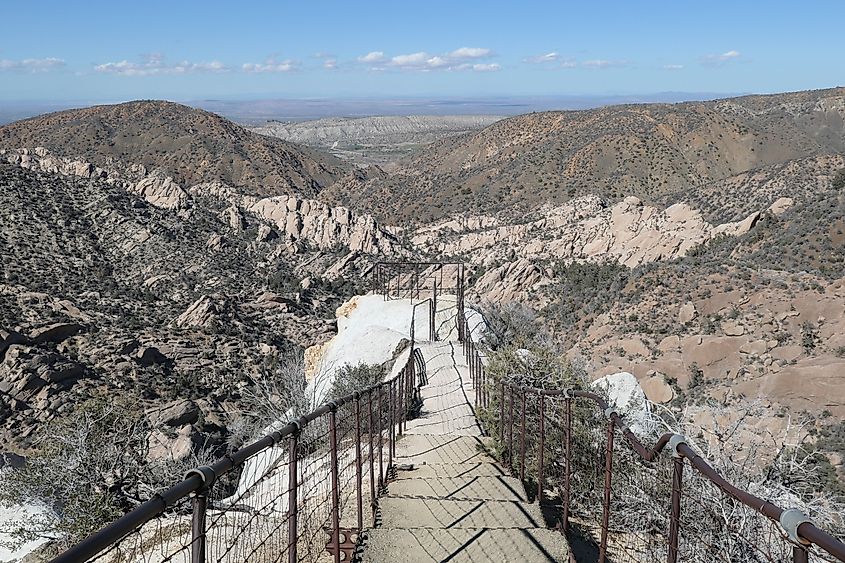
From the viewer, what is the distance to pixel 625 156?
224 ft

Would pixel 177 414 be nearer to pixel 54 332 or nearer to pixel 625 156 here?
pixel 54 332

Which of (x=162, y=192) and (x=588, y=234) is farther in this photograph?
(x=162, y=192)

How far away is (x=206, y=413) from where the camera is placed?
26.8 metres

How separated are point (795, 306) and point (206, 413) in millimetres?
22060

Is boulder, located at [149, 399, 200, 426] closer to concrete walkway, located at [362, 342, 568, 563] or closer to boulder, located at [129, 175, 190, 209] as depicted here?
concrete walkway, located at [362, 342, 568, 563]

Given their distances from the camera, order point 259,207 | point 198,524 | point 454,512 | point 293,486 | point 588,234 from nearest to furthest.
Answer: point 198,524, point 293,486, point 454,512, point 588,234, point 259,207

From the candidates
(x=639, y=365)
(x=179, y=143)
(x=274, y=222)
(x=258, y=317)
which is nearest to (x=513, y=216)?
(x=274, y=222)

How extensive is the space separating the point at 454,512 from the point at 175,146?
90.8m

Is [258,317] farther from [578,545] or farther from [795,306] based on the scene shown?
[578,545]

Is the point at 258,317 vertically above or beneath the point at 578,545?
beneath

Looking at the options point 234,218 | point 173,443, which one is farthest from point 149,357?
point 234,218

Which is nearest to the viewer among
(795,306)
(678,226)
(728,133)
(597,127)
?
(795,306)

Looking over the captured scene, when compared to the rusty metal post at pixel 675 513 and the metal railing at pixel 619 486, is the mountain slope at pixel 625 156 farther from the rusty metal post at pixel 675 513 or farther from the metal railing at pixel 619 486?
the rusty metal post at pixel 675 513

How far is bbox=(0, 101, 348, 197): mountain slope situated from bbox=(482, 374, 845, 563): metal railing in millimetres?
74867
